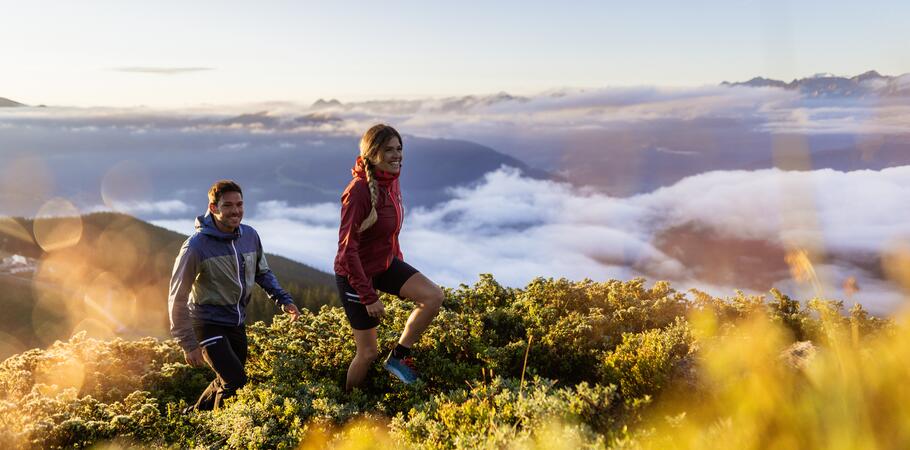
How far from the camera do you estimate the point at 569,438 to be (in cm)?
357

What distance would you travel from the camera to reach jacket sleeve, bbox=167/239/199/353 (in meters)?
6.05

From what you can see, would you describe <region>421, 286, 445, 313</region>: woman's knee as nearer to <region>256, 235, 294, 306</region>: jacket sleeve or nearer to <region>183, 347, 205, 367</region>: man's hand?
<region>256, 235, 294, 306</region>: jacket sleeve

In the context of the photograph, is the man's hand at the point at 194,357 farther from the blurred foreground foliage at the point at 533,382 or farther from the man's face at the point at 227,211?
the man's face at the point at 227,211

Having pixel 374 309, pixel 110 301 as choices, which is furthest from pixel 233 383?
pixel 110 301

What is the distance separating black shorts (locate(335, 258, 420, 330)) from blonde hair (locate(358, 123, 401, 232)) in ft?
2.08

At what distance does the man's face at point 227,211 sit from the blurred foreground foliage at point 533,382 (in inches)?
71.8

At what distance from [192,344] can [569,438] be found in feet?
13.8

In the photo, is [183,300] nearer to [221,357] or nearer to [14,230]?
[221,357]

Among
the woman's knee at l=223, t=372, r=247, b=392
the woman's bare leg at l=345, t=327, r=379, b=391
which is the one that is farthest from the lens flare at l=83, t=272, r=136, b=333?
the woman's bare leg at l=345, t=327, r=379, b=391

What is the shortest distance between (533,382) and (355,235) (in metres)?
2.19

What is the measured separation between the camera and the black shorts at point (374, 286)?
19.2 feet

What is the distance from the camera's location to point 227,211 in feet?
20.7

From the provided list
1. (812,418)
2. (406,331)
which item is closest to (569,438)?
(812,418)

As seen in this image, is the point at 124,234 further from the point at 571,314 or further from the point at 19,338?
the point at 571,314
